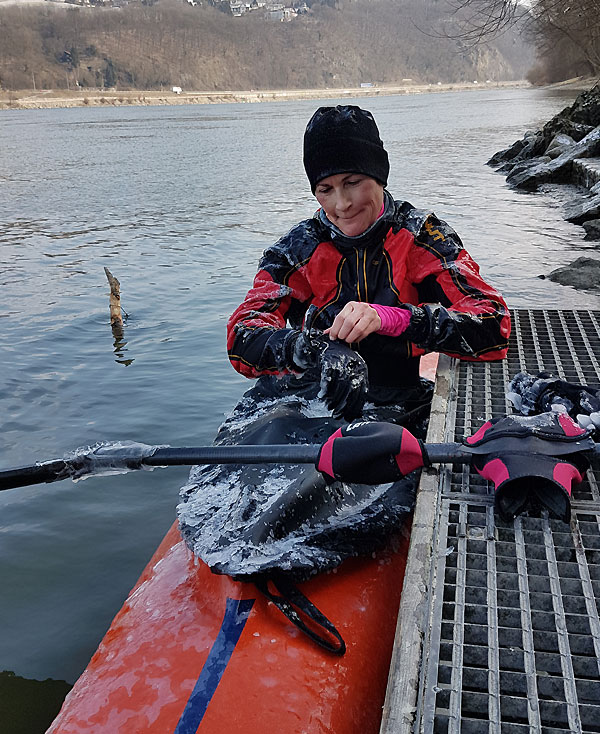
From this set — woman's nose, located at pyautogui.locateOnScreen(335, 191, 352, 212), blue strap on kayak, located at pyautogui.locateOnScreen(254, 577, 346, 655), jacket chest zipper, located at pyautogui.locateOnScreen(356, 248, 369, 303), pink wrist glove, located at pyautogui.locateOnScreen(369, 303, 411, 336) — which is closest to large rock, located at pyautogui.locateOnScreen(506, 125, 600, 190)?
jacket chest zipper, located at pyautogui.locateOnScreen(356, 248, 369, 303)

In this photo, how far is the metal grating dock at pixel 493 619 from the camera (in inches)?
56.1

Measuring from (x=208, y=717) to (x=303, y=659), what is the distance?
293 mm

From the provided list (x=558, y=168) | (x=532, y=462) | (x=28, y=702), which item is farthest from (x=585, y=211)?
(x=28, y=702)

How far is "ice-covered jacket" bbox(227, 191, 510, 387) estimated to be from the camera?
273 cm

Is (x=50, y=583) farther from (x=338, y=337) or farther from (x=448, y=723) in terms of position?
(x=448, y=723)

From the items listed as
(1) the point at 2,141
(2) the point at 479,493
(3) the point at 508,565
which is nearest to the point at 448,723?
(3) the point at 508,565

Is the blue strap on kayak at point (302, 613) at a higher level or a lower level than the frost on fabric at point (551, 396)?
lower

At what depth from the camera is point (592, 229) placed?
9.90 meters

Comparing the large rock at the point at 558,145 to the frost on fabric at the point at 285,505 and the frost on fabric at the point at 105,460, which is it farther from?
the frost on fabric at the point at 105,460

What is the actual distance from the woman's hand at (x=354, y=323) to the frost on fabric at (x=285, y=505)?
355 mm

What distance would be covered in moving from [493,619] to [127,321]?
665 centimetres

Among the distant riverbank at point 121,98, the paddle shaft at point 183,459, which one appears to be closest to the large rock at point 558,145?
the paddle shaft at point 183,459

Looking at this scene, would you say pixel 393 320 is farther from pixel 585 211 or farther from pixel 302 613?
pixel 585 211

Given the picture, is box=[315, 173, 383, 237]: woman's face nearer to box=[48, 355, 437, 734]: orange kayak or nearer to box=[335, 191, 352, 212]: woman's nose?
box=[335, 191, 352, 212]: woman's nose
